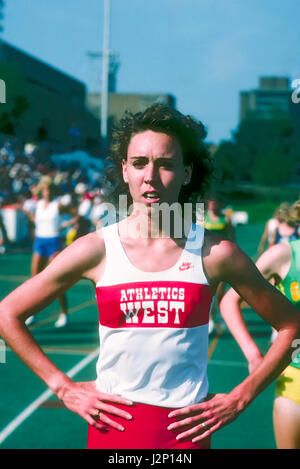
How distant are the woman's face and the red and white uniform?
24 cm

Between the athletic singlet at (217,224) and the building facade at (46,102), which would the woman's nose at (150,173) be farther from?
the building facade at (46,102)

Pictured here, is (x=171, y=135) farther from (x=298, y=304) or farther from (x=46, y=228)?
(x=46, y=228)

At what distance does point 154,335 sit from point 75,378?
14.4 ft

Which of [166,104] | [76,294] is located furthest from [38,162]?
[166,104]

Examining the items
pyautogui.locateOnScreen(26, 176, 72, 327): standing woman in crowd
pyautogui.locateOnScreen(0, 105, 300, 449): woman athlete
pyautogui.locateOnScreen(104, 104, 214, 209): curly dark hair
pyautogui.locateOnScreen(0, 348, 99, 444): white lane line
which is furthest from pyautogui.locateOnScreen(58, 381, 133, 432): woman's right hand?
pyautogui.locateOnScreen(26, 176, 72, 327): standing woman in crowd

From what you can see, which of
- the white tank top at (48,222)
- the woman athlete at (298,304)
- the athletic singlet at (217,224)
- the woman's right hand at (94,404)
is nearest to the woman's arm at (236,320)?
the woman athlete at (298,304)

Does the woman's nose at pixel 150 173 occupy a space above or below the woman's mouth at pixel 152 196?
above

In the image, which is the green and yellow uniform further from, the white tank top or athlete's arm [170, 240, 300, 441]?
the white tank top

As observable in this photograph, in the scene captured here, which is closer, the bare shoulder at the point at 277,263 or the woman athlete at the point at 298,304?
the woman athlete at the point at 298,304

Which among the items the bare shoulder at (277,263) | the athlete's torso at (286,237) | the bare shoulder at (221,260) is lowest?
the athlete's torso at (286,237)

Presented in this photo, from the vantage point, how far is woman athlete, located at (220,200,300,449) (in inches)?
114

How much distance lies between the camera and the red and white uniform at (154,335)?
2.11 m

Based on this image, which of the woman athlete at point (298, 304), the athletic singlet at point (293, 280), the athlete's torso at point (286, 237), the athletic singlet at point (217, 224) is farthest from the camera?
the athletic singlet at point (217, 224)
